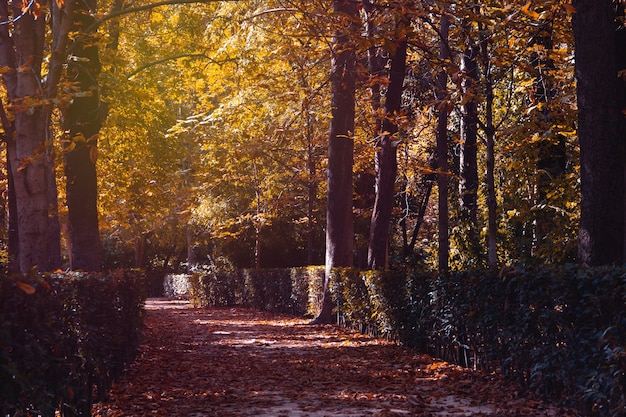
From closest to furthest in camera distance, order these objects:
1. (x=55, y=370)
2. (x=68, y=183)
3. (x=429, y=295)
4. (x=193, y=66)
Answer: (x=55, y=370) → (x=429, y=295) → (x=68, y=183) → (x=193, y=66)

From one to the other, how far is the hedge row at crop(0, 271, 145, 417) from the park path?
2.14 ft

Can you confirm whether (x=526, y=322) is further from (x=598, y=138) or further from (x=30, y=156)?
(x=30, y=156)

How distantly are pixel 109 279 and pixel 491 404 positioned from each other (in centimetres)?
507

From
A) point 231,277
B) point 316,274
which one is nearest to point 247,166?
point 231,277

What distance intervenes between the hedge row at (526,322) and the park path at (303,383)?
322 millimetres

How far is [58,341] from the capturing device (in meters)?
7.18

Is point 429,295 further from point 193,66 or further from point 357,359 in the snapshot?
point 193,66

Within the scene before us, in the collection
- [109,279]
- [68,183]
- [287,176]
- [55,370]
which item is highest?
[287,176]

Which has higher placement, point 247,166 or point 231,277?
point 247,166

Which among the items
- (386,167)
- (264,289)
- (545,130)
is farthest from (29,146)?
(264,289)

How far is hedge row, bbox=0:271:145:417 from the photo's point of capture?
5883mm

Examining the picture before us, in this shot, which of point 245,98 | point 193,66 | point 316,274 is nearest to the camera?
point 193,66

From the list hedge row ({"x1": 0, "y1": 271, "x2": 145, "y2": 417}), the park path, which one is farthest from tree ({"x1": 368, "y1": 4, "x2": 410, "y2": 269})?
hedge row ({"x1": 0, "y1": 271, "x2": 145, "y2": 417})

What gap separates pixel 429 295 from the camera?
1402 centimetres
